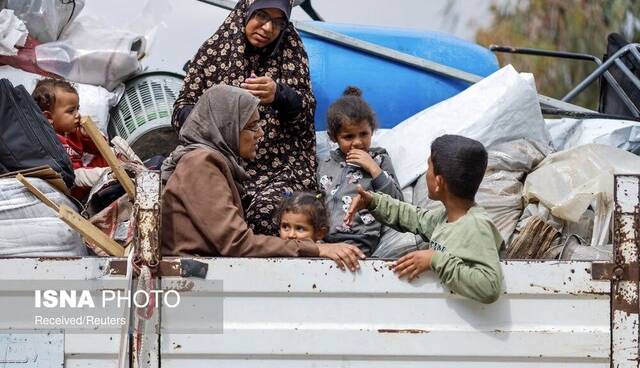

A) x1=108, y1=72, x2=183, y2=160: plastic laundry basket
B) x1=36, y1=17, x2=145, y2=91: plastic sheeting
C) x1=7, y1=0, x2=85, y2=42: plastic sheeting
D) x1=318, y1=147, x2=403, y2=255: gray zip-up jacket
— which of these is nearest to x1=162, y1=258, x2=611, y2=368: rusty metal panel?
x1=318, y1=147, x2=403, y2=255: gray zip-up jacket

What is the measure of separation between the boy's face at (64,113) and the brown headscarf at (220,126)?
0.72 metres

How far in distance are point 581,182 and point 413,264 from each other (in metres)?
0.95

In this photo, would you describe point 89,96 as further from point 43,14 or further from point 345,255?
point 345,255

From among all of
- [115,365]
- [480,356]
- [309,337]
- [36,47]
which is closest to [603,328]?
[480,356]

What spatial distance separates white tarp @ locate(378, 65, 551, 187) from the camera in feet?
→ 13.3

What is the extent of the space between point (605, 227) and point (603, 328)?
60 centimetres

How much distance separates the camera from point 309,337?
3.00 m

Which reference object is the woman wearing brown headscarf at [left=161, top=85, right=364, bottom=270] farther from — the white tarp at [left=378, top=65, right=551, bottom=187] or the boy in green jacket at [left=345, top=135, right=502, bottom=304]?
the white tarp at [left=378, top=65, right=551, bottom=187]

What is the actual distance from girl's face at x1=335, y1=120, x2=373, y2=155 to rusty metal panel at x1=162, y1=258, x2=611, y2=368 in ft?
A: 3.16

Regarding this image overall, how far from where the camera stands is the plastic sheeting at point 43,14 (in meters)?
4.41

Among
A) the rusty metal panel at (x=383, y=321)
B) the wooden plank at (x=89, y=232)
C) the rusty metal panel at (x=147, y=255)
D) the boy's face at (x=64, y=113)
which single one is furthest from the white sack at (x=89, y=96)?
the rusty metal panel at (x=383, y=321)

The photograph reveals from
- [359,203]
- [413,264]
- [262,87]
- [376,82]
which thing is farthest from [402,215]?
[376,82]

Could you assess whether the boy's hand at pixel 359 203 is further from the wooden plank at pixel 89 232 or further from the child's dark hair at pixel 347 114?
the wooden plank at pixel 89 232

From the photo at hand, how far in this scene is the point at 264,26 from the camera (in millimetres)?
3986
